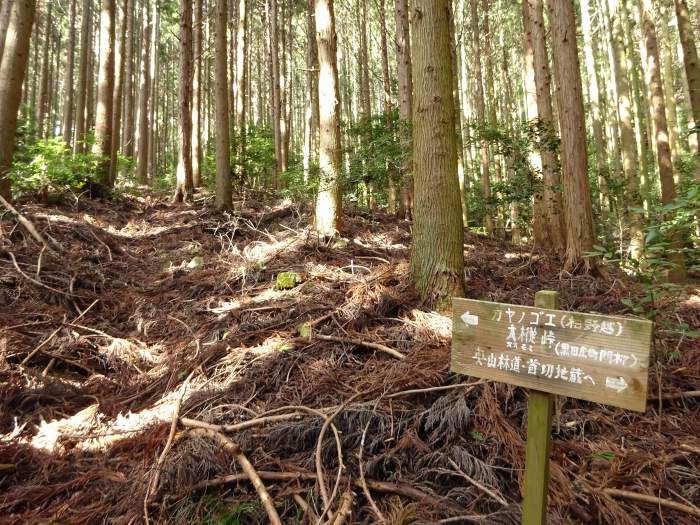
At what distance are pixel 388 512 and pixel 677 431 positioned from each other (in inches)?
76.1

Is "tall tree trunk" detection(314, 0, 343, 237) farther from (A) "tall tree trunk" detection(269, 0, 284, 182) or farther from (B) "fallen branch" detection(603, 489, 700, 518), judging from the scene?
(A) "tall tree trunk" detection(269, 0, 284, 182)

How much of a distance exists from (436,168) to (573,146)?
9.56ft

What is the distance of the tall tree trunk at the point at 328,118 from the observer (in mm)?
7055

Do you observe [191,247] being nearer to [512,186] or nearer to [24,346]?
Answer: [24,346]

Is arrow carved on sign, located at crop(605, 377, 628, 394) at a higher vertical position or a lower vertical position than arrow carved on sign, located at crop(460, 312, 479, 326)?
lower

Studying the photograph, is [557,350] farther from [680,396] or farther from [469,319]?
[680,396]

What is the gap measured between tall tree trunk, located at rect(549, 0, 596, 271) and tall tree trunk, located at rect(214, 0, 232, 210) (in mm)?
6287

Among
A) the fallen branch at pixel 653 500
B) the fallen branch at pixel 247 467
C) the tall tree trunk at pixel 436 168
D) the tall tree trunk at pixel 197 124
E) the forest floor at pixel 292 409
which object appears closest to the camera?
the fallen branch at pixel 653 500

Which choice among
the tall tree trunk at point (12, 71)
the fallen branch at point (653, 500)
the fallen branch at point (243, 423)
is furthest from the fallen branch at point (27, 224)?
the fallen branch at point (653, 500)

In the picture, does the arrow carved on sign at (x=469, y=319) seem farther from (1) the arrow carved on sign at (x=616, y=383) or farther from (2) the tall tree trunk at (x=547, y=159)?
(2) the tall tree trunk at (x=547, y=159)

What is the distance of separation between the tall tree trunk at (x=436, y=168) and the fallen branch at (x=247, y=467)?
237 centimetres

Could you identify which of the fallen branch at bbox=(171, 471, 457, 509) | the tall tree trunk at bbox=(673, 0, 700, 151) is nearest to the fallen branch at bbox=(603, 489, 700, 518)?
the fallen branch at bbox=(171, 471, 457, 509)

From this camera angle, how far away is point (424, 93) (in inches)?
177

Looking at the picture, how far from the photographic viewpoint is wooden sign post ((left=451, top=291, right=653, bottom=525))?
5.50 ft
